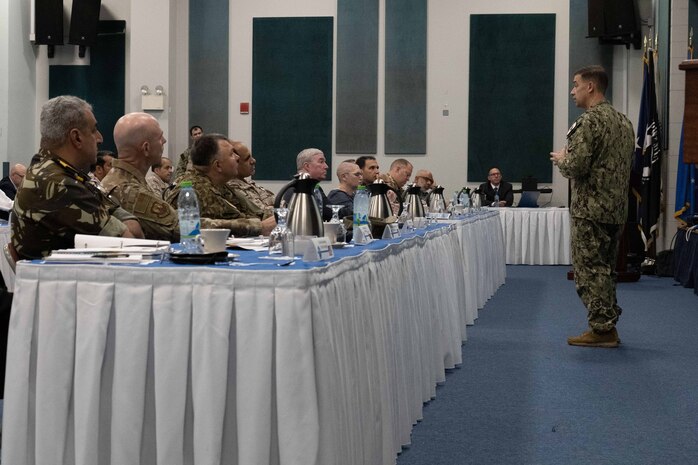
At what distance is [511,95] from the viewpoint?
14234mm

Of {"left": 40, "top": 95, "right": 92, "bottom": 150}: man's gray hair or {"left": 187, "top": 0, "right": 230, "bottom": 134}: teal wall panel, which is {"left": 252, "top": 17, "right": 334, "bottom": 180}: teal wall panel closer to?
{"left": 187, "top": 0, "right": 230, "bottom": 134}: teal wall panel

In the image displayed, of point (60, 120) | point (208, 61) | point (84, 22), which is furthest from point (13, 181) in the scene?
point (60, 120)

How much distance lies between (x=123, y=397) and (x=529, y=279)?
836 centimetres

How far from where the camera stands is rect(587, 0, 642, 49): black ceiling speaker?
1315cm

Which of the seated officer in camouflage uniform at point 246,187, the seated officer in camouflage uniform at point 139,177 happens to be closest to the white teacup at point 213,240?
the seated officer in camouflage uniform at point 139,177

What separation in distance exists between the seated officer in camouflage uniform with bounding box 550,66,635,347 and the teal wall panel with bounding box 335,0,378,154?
8.98 meters

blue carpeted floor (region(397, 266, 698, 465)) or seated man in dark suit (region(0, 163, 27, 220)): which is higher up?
seated man in dark suit (region(0, 163, 27, 220))

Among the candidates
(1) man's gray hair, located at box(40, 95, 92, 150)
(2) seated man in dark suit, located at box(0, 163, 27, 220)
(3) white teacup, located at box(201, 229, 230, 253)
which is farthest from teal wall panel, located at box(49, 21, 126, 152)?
(3) white teacup, located at box(201, 229, 230, 253)

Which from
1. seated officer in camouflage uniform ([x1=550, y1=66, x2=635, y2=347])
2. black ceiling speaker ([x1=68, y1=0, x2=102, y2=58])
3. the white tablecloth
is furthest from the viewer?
black ceiling speaker ([x1=68, y1=0, x2=102, y2=58])

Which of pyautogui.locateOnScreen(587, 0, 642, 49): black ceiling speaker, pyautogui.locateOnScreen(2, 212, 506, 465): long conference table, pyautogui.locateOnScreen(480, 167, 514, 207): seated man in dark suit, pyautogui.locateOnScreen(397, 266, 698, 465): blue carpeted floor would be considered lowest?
pyautogui.locateOnScreen(397, 266, 698, 465): blue carpeted floor

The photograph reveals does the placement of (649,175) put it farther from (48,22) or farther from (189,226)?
(189,226)

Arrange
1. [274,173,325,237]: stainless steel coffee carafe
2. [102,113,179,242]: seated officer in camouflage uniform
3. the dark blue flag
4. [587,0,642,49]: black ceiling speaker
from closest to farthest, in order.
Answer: [274,173,325,237]: stainless steel coffee carafe
[102,113,179,242]: seated officer in camouflage uniform
the dark blue flag
[587,0,642,49]: black ceiling speaker

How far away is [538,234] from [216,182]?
27.0ft

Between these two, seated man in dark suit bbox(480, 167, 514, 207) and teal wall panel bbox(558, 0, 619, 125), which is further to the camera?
teal wall panel bbox(558, 0, 619, 125)
